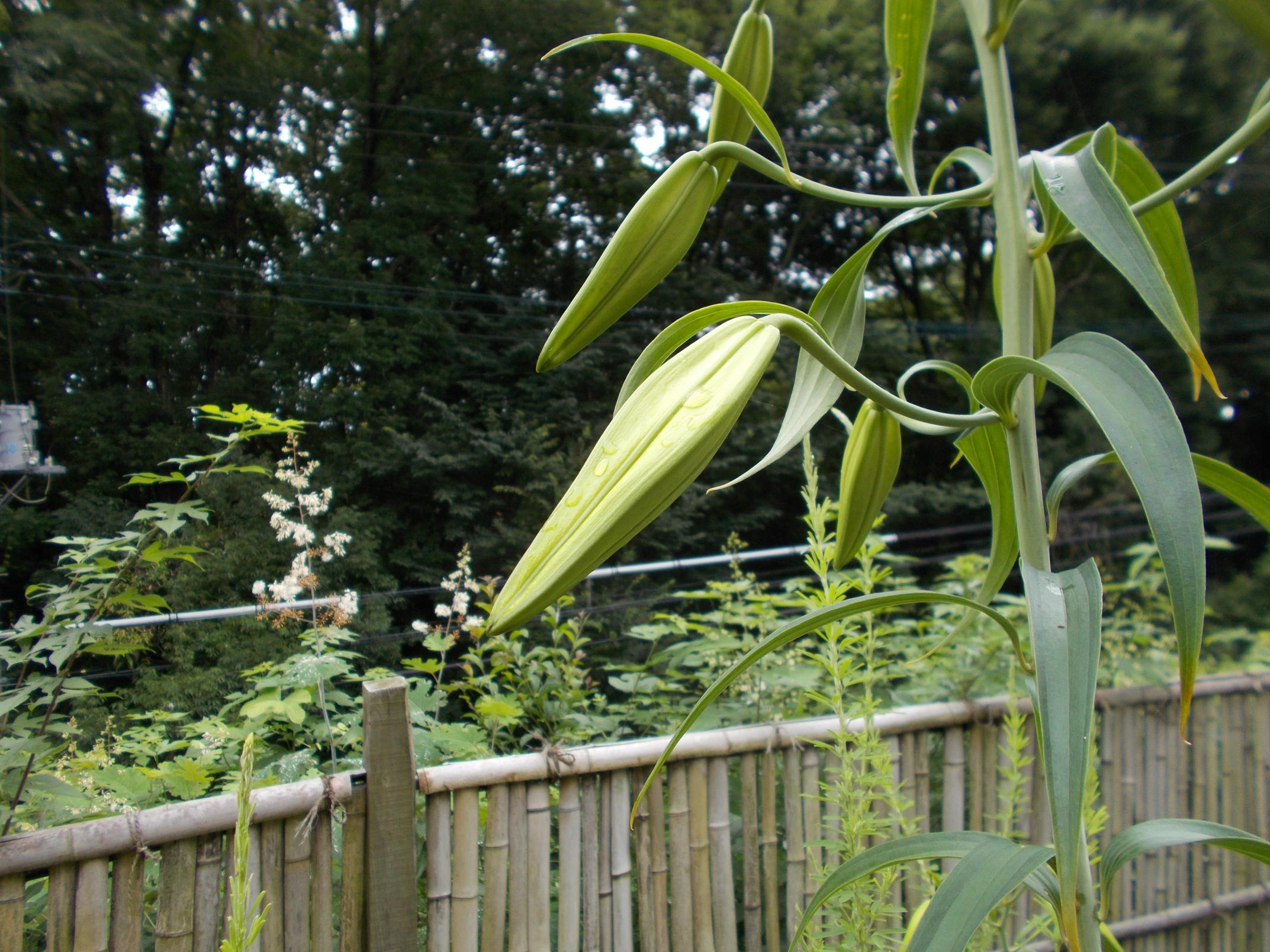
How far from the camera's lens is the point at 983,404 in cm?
30

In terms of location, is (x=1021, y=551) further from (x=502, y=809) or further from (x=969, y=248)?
(x=969, y=248)

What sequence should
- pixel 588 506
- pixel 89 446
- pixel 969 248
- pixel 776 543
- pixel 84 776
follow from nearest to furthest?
pixel 588 506
pixel 84 776
pixel 89 446
pixel 776 543
pixel 969 248

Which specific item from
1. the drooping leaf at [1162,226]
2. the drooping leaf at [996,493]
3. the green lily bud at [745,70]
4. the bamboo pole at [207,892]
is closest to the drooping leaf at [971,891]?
the drooping leaf at [996,493]

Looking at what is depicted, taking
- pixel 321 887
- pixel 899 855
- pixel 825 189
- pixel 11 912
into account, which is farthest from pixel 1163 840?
pixel 11 912

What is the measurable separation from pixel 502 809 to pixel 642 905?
19 centimetres

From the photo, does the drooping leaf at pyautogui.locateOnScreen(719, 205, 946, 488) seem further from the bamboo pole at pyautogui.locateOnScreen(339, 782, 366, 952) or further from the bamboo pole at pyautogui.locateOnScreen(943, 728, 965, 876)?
the bamboo pole at pyautogui.locateOnScreen(943, 728, 965, 876)

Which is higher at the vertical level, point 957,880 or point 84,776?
point 957,880

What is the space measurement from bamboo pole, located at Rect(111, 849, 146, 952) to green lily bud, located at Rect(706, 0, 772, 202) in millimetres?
653

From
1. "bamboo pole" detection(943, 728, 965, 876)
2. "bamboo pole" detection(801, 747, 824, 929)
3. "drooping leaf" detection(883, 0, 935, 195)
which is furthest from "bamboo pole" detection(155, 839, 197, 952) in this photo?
"bamboo pole" detection(943, 728, 965, 876)

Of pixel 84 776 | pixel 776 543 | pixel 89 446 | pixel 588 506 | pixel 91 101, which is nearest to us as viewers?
pixel 588 506

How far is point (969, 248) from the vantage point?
331cm

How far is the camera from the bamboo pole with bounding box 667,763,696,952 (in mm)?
759

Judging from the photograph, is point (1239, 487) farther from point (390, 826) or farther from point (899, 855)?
point (390, 826)

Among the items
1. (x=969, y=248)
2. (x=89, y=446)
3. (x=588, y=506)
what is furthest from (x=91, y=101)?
(x=969, y=248)
